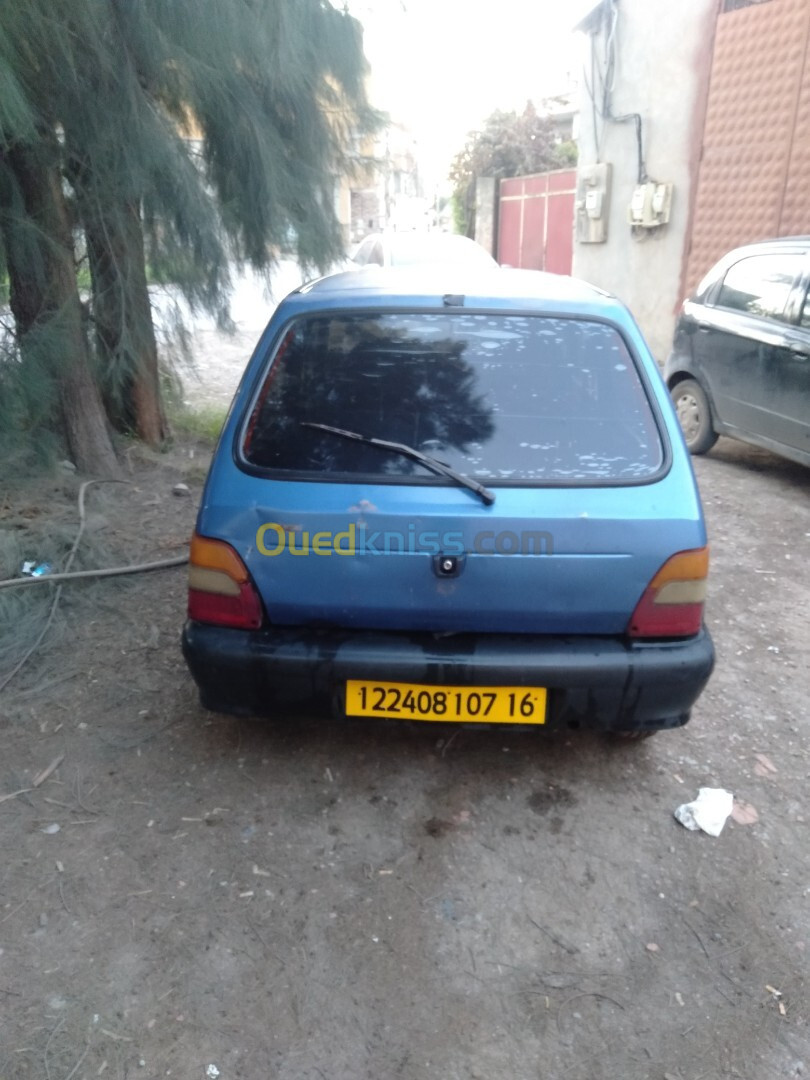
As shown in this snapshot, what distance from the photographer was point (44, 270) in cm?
477

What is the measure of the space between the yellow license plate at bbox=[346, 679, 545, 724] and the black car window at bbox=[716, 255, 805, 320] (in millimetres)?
4410

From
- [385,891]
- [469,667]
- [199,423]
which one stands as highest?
[469,667]

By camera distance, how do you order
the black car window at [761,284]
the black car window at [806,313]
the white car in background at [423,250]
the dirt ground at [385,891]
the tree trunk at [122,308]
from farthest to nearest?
the white car in background at [423,250], the black car window at [761,284], the black car window at [806,313], the tree trunk at [122,308], the dirt ground at [385,891]

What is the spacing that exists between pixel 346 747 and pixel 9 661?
155 centimetres

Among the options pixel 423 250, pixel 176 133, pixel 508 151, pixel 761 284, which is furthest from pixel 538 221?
pixel 176 133

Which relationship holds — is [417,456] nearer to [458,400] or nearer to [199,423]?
[458,400]

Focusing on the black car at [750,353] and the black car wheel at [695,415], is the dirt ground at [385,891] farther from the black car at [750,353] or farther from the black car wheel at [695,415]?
the black car wheel at [695,415]

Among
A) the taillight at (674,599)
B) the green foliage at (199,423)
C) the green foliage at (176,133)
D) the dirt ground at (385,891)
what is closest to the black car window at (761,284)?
the green foliage at (176,133)

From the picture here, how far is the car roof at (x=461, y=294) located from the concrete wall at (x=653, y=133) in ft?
27.8

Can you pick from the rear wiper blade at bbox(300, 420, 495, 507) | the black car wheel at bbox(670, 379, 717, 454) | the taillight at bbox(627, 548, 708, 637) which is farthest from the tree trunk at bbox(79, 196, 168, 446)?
the black car wheel at bbox(670, 379, 717, 454)

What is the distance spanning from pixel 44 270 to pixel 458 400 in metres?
3.15

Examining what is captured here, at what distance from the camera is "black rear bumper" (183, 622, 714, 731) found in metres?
2.54

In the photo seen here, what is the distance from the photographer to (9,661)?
3.64 m

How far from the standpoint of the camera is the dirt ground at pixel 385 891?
2.06m
